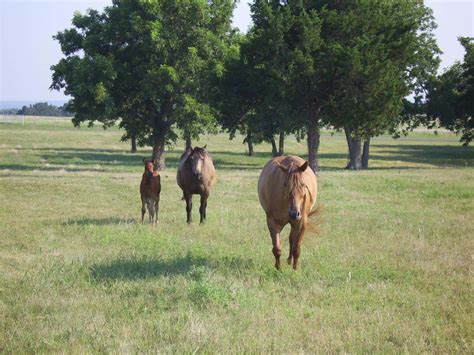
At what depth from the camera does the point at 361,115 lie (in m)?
33.5

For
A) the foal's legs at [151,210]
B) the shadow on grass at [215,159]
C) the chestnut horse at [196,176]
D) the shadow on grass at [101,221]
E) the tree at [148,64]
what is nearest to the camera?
the shadow on grass at [101,221]

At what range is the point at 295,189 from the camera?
8.91m

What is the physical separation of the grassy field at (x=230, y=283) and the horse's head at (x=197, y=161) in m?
1.51

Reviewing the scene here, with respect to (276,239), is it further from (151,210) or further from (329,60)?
(329,60)

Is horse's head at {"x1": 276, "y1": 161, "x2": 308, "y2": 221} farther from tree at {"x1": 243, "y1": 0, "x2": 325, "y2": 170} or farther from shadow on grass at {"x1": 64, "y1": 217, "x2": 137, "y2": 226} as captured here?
tree at {"x1": 243, "y1": 0, "x2": 325, "y2": 170}

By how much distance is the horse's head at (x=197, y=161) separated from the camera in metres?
15.0

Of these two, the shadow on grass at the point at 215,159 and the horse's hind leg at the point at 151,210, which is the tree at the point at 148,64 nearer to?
the shadow on grass at the point at 215,159

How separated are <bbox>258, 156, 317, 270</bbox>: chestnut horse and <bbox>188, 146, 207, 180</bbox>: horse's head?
4.83m

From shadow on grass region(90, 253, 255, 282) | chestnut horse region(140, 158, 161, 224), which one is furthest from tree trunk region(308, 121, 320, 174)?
shadow on grass region(90, 253, 255, 282)

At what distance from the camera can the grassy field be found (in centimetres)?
628

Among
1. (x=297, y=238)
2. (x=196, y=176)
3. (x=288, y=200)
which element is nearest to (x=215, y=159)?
(x=196, y=176)

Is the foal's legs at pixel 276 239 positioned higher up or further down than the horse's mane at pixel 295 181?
further down

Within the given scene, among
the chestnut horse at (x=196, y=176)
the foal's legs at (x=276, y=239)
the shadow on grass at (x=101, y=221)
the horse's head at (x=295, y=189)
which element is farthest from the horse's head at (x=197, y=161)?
the horse's head at (x=295, y=189)

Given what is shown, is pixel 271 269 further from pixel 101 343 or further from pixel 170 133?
pixel 170 133
